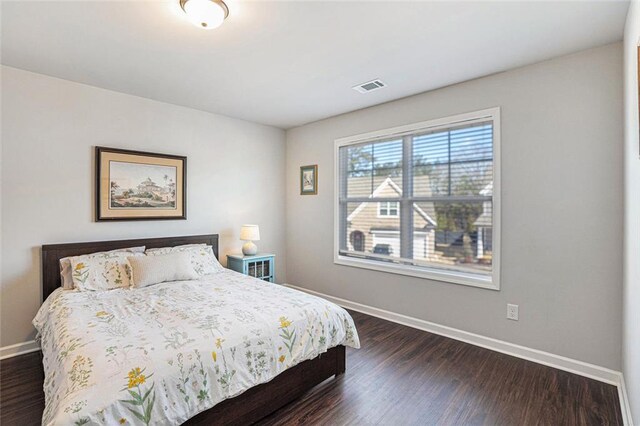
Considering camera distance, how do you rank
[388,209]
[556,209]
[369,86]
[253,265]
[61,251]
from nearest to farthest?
[556,209] → [61,251] → [369,86] → [388,209] → [253,265]

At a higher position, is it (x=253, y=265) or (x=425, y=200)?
(x=425, y=200)

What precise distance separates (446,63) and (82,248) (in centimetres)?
378

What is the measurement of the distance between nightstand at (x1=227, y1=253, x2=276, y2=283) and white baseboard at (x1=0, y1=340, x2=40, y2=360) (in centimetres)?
196

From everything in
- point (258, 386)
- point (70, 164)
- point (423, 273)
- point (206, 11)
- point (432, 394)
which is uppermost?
point (206, 11)

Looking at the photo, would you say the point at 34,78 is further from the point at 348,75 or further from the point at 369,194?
the point at 369,194

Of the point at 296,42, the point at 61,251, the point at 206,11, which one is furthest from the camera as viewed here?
the point at 61,251

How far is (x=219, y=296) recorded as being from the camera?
2531mm

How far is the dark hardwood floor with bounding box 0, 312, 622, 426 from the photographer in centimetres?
193

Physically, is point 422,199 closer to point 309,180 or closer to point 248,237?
point 309,180

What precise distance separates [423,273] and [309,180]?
6.84 ft

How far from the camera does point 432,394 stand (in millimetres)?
2182

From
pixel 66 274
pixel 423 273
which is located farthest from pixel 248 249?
pixel 423 273

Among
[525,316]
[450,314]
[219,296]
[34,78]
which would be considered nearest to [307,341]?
[219,296]

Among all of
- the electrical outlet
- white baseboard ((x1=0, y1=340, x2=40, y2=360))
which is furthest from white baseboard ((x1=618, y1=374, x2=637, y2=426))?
white baseboard ((x1=0, y1=340, x2=40, y2=360))
